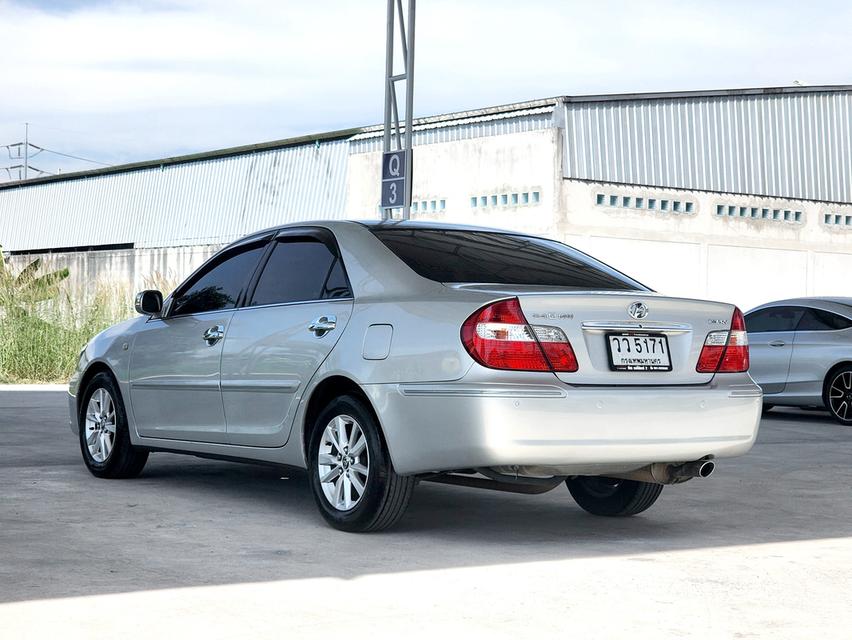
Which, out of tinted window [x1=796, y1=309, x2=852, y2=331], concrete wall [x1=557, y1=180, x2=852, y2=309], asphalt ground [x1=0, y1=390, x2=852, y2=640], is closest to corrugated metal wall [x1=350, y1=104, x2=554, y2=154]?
concrete wall [x1=557, y1=180, x2=852, y2=309]

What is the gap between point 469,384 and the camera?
19.0 ft

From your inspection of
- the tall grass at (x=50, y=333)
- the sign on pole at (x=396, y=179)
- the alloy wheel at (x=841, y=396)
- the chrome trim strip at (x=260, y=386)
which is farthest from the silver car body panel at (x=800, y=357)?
the chrome trim strip at (x=260, y=386)

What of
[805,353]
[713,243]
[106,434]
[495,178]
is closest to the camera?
[106,434]

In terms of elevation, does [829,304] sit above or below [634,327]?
above

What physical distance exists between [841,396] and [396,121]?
666 cm

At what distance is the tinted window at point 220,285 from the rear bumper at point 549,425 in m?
1.71

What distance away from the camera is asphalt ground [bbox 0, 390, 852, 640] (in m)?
4.60

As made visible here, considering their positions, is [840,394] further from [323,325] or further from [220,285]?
[323,325]

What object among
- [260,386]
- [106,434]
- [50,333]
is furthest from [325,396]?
[50,333]

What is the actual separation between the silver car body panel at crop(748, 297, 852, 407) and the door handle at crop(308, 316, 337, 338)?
31.7 feet

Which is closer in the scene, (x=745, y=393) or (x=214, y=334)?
(x=745, y=393)

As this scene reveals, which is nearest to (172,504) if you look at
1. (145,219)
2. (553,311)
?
(553,311)

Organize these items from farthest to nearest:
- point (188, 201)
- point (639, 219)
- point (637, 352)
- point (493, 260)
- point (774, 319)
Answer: point (188, 201) < point (639, 219) < point (774, 319) < point (493, 260) < point (637, 352)

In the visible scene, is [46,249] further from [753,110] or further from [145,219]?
[753,110]
